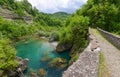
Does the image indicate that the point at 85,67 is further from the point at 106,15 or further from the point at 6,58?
the point at 106,15

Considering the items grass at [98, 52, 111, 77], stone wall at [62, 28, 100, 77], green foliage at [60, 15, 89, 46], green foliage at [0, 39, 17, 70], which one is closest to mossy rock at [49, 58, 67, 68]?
green foliage at [60, 15, 89, 46]

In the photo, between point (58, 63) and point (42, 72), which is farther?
point (58, 63)

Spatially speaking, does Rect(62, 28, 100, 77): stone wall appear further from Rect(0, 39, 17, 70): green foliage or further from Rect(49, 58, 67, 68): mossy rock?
Rect(49, 58, 67, 68): mossy rock

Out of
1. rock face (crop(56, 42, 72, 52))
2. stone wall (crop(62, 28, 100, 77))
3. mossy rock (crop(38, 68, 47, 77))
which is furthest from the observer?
rock face (crop(56, 42, 72, 52))

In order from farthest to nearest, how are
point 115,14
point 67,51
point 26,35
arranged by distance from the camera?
point 26,35, point 67,51, point 115,14

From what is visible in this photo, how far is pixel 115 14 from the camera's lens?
4275cm

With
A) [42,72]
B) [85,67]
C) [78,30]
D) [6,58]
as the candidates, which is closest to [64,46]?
[78,30]

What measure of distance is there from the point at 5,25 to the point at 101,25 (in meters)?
41.0

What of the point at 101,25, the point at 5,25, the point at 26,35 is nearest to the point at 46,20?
the point at 26,35

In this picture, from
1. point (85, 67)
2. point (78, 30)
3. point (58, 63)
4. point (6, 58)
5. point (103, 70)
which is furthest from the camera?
point (78, 30)

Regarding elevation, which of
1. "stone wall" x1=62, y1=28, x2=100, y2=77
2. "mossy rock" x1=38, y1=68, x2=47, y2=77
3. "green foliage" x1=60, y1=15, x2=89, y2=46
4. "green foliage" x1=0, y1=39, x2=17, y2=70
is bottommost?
"mossy rock" x1=38, y1=68, x2=47, y2=77

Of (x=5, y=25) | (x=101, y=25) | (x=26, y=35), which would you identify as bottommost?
(x=26, y=35)

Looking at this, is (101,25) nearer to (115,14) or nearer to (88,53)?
(115,14)

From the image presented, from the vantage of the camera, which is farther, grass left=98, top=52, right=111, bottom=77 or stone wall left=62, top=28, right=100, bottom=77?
grass left=98, top=52, right=111, bottom=77
